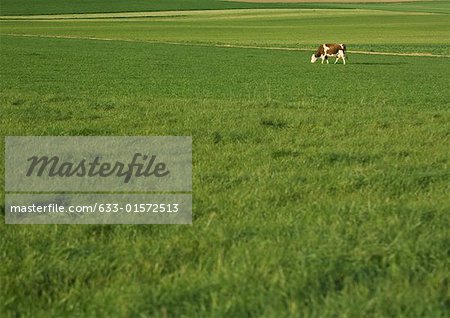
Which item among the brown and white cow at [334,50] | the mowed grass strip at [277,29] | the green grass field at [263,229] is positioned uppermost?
the green grass field at [263,229]

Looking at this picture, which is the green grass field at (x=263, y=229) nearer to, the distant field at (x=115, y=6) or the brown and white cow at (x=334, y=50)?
the brown and white cow at (x=334, y=50)

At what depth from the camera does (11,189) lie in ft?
25.0

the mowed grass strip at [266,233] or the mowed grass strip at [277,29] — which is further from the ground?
the mowed grass strip at [266,233]

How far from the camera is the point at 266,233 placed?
598 centimetres

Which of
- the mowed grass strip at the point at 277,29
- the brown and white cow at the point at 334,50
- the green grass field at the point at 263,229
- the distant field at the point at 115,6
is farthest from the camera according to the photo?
the distant field at the point at 115,6

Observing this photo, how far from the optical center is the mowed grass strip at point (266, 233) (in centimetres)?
471

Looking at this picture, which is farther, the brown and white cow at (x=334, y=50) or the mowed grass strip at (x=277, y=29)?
the mowed grass strip at (x=277, y=29)

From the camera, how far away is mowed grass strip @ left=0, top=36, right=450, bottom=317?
4.71 meters

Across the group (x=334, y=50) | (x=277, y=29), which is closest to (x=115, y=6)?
(x=277, y=29)

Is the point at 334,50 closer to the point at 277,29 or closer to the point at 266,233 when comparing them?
the point at 266,233

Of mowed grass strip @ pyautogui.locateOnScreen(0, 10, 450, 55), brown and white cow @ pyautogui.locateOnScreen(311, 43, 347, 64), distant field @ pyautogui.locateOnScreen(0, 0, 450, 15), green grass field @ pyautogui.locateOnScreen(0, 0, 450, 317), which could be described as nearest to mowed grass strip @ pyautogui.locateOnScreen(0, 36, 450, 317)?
green grass field @ pyautogui.locateOnScreen(0, 0, 450, 317)

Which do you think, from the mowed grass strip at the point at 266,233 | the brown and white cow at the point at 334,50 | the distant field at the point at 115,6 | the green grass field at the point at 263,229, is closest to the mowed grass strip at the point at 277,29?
the distant field at the point at 115,6

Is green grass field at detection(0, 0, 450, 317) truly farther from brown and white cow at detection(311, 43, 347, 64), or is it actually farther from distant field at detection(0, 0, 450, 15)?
distant field at detection(0, 0, 450, 15)

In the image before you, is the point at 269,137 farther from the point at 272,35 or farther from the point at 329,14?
the point at 329,14
